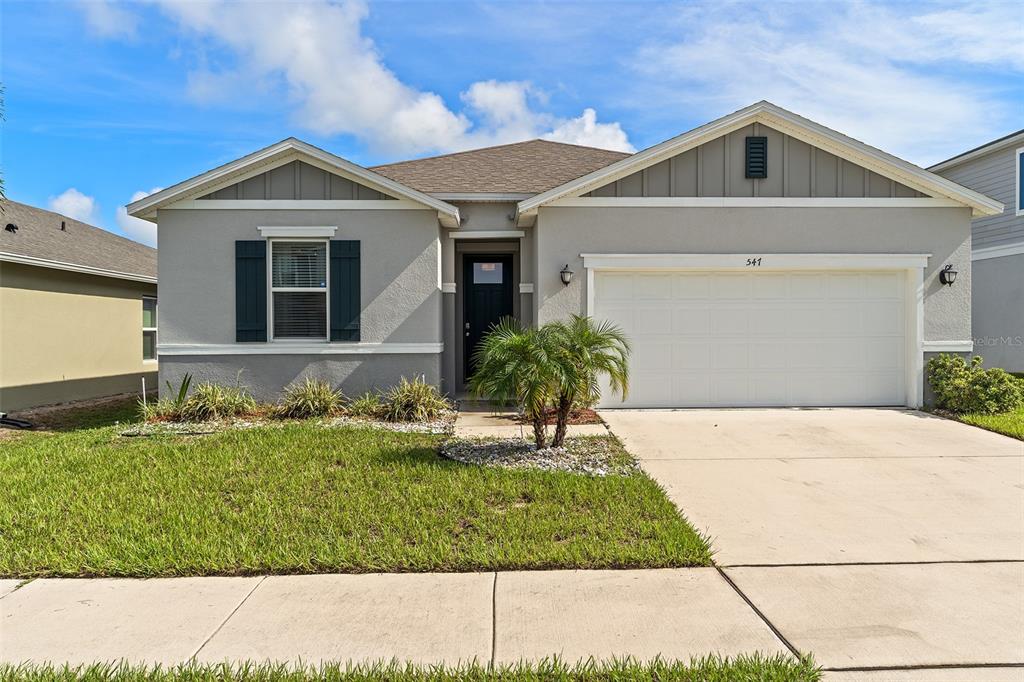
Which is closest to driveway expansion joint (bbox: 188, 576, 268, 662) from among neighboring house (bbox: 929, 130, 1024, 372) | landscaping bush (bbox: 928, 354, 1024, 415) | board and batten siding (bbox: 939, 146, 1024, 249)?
landscaping bush (bbox: 928, 354, 1024, 415)

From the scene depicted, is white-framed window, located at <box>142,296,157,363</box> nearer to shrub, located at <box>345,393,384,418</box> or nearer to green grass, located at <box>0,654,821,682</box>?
shrub, located at <box>345,393,384,418</box>

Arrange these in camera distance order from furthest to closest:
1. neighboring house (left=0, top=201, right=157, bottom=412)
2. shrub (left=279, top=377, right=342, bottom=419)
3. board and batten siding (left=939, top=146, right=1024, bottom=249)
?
1. board and batten siding (left=939, top=146, right=1024, bottom=249)
2. neighboring house (left=0, top=201, right=157, bottom=412)
3. shrub (left=279, top=377, right=342, bottom=419)

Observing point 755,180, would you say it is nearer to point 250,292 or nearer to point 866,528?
point 866,528

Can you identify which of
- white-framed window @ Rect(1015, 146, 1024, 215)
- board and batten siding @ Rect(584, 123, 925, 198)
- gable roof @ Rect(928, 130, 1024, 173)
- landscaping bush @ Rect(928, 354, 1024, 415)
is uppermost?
gable roof @ Rect(928, 130, 1024, 173)

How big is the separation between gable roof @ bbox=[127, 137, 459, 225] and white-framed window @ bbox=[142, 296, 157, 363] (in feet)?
18.2

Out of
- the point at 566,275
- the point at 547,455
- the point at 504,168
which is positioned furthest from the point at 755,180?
Answer: the point at 547,455

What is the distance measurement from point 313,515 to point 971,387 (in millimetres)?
9763

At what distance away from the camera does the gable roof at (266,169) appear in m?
8.95

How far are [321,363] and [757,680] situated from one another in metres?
8.07

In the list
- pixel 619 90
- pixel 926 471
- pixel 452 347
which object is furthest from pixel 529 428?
pixel 619 90

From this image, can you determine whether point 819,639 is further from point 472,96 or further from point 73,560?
point 472,96

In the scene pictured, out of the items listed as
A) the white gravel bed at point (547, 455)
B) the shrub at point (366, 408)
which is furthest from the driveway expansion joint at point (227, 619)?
the shrub at point (366, 408)

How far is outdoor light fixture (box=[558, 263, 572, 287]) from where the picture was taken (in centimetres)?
920

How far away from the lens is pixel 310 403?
880cm
